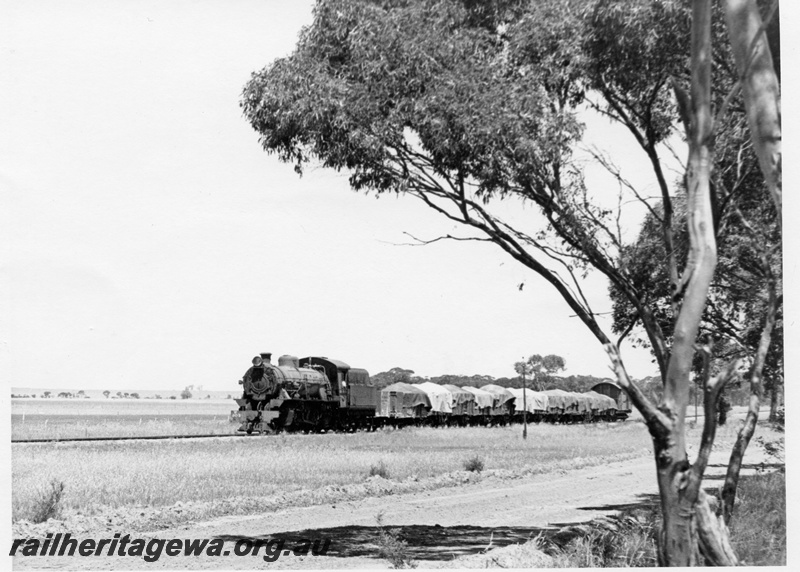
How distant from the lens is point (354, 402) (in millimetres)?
38750

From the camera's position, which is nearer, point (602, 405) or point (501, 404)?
point (501, 404)

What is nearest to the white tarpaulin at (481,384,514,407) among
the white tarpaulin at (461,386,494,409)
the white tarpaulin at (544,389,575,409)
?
the white tarpaulin at (461,386,494,409)

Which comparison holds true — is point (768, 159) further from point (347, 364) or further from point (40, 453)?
point (347, 364)

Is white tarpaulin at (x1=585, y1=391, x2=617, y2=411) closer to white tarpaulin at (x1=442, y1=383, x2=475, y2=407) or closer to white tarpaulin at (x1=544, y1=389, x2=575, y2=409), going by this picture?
white tarpaulin at (x1=544, y1=389, x2=575, y2=409)

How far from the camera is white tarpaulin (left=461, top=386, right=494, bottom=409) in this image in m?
52.9

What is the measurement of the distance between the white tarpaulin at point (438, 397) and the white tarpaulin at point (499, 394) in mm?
5739

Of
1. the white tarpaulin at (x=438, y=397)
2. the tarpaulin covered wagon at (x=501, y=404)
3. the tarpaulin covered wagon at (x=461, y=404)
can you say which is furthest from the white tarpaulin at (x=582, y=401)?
the white tarpaulin at (x=438, y=397)

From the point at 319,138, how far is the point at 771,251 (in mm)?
6531

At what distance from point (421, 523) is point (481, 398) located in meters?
38.5

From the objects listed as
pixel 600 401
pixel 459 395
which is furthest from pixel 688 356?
pixel 600 401

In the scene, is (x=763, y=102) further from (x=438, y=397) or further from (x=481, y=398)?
(x=481, y=398)

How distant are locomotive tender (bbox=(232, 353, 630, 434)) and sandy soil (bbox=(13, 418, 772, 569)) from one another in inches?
517

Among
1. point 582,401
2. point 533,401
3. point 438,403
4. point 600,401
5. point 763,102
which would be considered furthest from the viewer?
point 600,401

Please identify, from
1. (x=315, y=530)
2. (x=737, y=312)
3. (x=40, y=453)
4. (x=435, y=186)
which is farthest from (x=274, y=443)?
(x=435, y=186)
